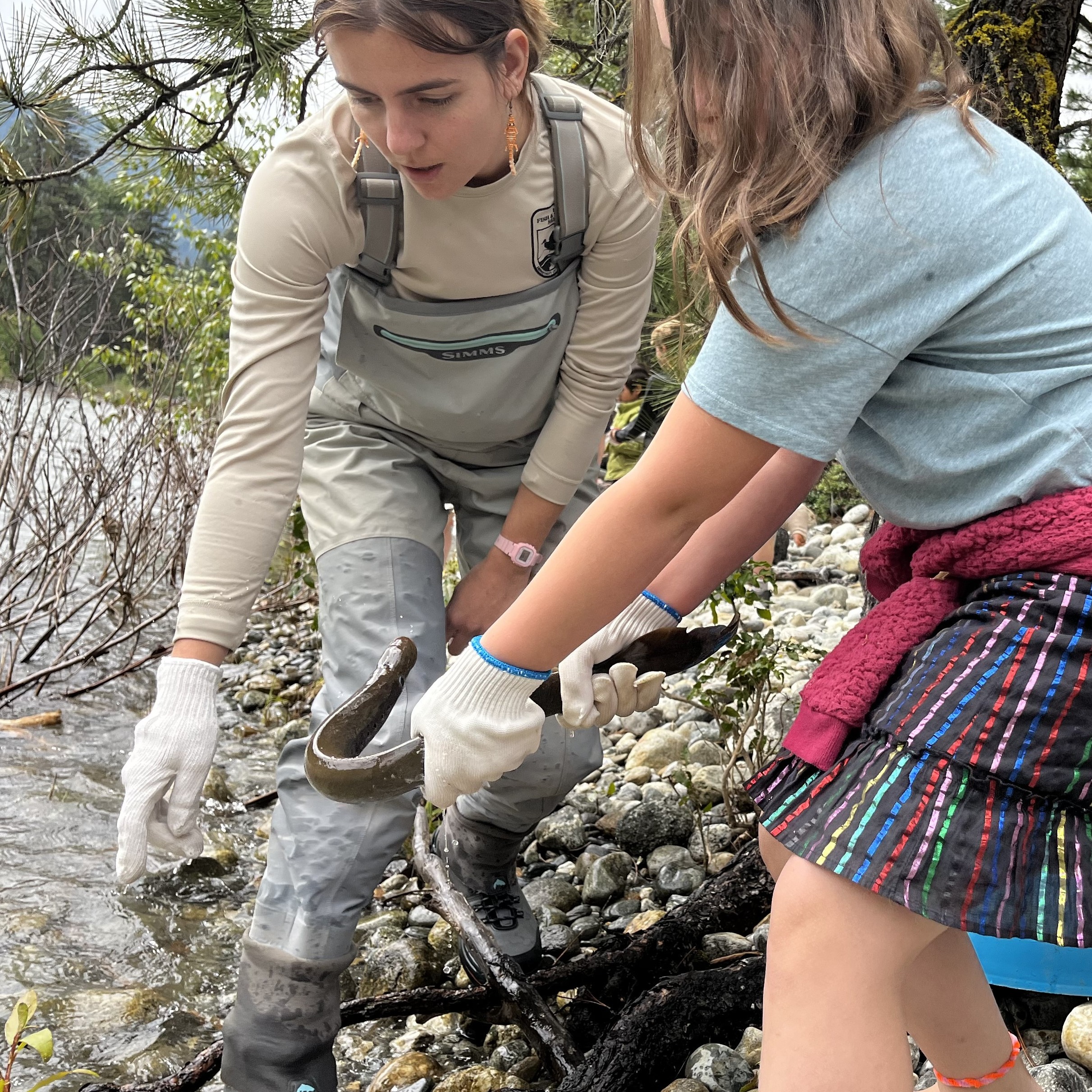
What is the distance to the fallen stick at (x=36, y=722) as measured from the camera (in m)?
4.73

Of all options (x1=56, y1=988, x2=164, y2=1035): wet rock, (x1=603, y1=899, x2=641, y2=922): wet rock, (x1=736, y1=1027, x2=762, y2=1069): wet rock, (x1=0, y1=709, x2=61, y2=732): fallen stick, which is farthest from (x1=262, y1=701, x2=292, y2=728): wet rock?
(x1=736, y1=1027, x2=762, y2=1069): wet rock

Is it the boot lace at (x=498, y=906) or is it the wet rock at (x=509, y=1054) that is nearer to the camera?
the wet rock at (x=509, y=1054)

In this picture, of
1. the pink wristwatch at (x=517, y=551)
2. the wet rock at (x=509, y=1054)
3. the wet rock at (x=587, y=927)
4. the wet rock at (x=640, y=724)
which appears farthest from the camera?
the wet rock at (x=640, y=724)

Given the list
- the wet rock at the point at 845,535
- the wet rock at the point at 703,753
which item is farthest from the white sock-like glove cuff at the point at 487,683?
the wet rock at the point at 845,535

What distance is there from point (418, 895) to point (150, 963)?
0.69 m

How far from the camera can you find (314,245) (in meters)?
1.91

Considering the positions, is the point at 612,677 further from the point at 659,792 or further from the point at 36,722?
the point at 36,722

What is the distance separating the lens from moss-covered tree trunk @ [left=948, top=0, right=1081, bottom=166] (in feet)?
7.72

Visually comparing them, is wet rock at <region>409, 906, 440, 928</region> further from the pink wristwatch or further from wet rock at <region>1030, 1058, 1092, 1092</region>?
wet rock at <region>1030, 1058, 1092, 1092</region>

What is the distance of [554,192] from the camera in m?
2.07

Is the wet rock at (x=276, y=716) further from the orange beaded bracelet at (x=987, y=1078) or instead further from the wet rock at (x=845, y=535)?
the orange beaded bracelet at (x=987, y=1078)

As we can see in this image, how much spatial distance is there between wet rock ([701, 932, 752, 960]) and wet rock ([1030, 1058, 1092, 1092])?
2.01 feet

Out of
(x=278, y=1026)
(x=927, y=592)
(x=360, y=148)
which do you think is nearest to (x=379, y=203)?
(x=360, y=148)

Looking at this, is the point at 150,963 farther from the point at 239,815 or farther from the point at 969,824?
the point at 969,824
